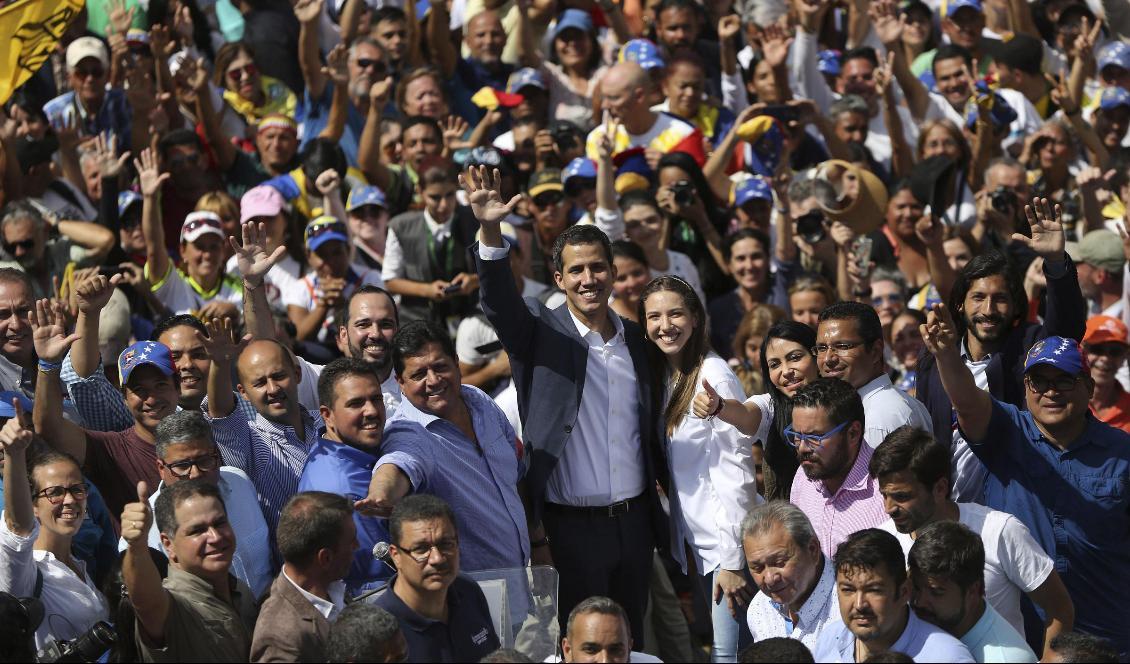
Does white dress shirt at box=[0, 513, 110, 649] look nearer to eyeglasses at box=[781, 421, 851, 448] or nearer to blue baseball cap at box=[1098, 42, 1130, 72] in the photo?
eyeglasses at box=[781, 421, 851, 448]

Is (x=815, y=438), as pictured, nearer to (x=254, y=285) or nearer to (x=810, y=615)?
(x=810, y=615)

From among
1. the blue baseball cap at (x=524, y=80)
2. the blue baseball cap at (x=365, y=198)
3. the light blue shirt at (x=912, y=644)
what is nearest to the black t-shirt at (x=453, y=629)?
the light blue shirt at (x=912, y=644)

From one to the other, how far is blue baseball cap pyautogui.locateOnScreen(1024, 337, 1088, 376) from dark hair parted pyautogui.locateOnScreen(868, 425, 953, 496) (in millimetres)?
750

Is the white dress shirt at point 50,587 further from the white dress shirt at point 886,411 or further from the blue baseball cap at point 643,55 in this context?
the blue baseball cap at point 643,55

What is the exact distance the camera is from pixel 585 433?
669 cm

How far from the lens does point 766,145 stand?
411 inches

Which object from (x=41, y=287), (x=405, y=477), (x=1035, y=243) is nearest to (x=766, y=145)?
(x=1035, y=243)

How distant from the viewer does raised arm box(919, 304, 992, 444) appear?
6.10 metres

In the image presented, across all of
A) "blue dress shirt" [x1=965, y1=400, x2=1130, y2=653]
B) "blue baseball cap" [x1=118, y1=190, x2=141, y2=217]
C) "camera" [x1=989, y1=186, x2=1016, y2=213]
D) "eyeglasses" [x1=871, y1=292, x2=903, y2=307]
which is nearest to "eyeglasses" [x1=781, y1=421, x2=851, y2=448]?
"blue dress shirt" [x1=965, y1=400, x2=1130, y2=653]

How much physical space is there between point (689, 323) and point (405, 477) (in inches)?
53.7

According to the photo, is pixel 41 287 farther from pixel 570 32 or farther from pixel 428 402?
pixel 570 32

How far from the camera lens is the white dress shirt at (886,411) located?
6.35 meters

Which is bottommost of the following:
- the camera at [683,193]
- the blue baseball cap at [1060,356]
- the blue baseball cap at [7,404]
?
the camera at [683,193]

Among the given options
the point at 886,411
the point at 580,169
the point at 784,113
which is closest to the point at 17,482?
the point at 886,411
